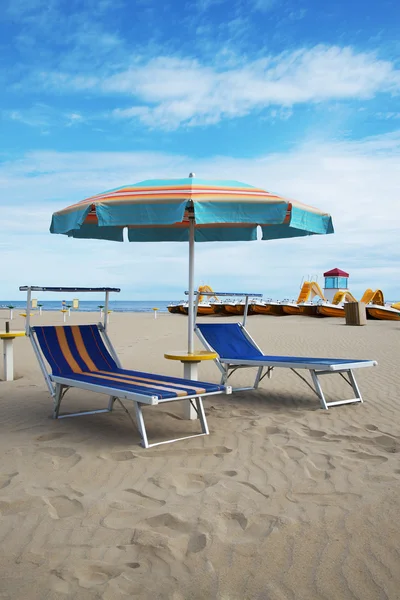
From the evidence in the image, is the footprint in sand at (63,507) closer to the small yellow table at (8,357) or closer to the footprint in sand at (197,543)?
the footprint in sand at (197,543)

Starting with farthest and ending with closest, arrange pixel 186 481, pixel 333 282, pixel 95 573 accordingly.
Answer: pixel 333 282 → pixel 186 481 → pixel 95 573

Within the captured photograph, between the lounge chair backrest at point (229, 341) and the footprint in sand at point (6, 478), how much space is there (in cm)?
338

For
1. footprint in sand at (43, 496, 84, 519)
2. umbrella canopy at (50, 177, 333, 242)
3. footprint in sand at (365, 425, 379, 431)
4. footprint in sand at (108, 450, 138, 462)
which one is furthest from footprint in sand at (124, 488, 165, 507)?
footprint in sand at (365, 425, 379, 431)

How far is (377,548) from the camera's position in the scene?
271 centimetres

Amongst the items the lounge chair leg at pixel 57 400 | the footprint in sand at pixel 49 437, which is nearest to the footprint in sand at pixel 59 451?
the footprint in sand at pixel 49 437

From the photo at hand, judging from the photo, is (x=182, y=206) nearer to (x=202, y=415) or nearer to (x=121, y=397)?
(x=121, y=397)

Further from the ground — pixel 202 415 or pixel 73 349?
→ pixel 73 349

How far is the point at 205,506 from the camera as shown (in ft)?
10.6

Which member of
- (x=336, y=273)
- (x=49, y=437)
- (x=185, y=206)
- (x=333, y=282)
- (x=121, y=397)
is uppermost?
(x=336, y=273)

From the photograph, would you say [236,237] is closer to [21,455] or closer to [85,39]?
[21,455]

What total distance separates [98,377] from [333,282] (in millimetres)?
35254

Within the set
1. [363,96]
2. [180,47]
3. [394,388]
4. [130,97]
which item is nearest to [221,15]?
[180,47]

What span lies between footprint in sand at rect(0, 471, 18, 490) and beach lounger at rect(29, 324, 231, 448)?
1.02 metres

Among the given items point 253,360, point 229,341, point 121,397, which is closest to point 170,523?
point 121,397
